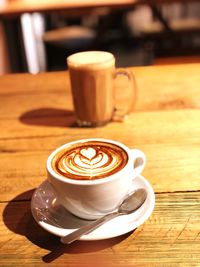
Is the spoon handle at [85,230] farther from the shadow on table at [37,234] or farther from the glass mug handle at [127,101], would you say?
the glass mug handle at [127,101]

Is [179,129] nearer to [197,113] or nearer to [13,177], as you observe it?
Answer: [197,113]

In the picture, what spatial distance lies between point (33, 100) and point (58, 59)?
3.24 metres

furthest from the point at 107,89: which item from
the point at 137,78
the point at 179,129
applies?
the point at 137,78

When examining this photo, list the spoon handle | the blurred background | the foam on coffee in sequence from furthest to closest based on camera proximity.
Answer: the blurred background, the foam on coffee, the spoon handle

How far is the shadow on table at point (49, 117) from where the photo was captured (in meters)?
0.88

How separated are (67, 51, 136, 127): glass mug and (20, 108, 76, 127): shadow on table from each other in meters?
0.04

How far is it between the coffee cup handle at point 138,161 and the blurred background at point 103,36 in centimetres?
150

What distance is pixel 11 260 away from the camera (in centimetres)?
47

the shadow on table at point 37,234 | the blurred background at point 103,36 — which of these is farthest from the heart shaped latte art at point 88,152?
the blurred background at point 103,36

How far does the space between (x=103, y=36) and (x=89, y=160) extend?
334 centimetres

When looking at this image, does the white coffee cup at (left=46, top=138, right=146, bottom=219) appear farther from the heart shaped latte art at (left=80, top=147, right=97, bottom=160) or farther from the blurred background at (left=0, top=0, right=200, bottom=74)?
the blurred background at (left=0, top=0, right=200, bottom=74)

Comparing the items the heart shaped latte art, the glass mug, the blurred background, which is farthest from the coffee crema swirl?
the blurred background

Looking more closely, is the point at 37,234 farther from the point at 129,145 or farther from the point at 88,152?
the point at 129,145

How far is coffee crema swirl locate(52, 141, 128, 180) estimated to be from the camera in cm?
50
